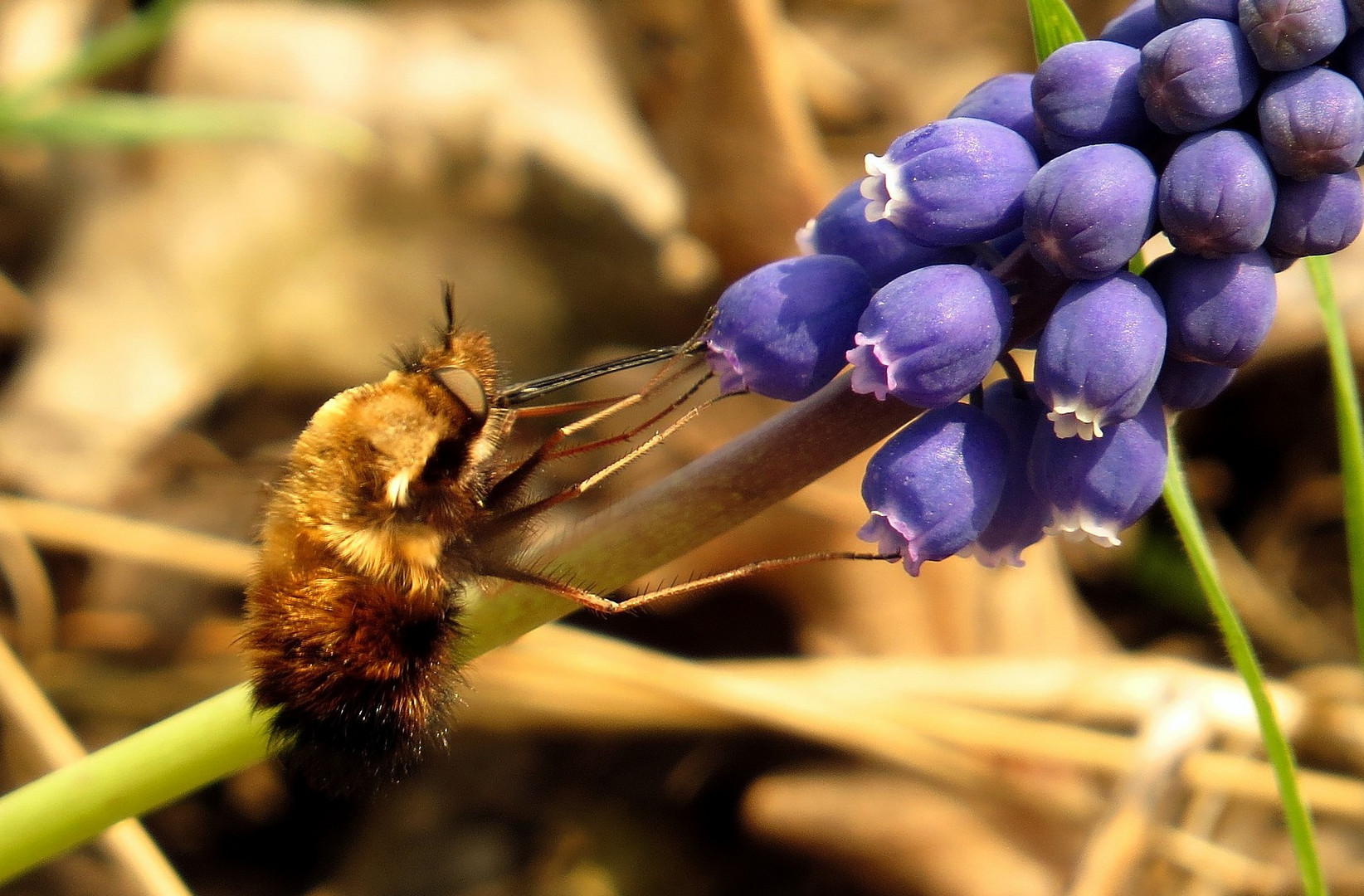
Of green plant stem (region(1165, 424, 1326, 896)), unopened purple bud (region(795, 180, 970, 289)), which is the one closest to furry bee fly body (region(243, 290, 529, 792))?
unopened purple bud (region(795, 180, 970, 289))

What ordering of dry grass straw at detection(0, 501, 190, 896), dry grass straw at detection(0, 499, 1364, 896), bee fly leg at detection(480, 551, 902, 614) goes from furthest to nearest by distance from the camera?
dry grass straw at detection(0, 499, 1364, 896) → dry grass straw at detection(0, 501, 190, 896) → bee fly leg at detection(480, 551, 902, 614)

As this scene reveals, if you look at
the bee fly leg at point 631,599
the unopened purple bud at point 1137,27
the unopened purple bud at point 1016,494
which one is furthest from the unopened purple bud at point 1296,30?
the bee fly leg at point 631,599

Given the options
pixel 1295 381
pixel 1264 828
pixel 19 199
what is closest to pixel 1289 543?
pixel 1295 381

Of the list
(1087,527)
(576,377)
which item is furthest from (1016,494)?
(576,377)

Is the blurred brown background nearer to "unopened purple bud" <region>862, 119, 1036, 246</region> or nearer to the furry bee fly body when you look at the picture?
the furry bee fly body

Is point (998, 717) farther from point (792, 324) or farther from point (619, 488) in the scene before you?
point (792, 324)

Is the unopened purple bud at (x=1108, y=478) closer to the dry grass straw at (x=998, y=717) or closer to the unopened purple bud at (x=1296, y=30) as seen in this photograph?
the unopened purple bud at (x=1296, y=30)
